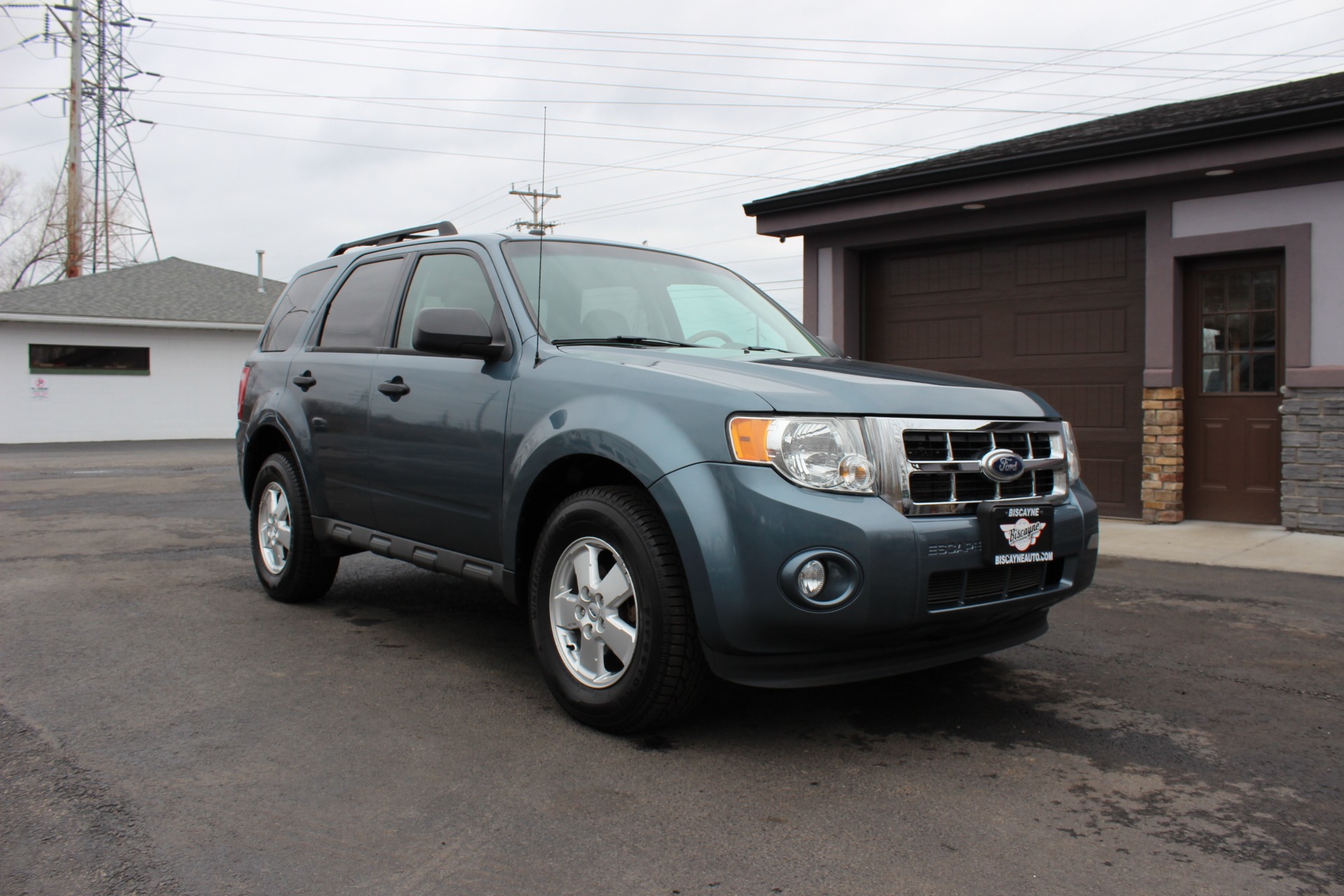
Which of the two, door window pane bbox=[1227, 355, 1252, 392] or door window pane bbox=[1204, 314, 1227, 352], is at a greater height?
door window pane bbox=[1204, 314, 1227, 352]

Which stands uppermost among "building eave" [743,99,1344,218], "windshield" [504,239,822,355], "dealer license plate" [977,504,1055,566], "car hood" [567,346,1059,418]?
"building eave" [743,99,1344,218]

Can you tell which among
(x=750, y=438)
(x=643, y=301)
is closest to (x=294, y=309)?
(x=643, y=301)

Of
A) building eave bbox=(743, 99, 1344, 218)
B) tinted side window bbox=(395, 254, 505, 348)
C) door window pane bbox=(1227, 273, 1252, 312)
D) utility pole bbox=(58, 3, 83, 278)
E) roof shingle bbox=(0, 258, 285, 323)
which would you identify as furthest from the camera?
utility pole bbox=(58, 3, 83, 278)

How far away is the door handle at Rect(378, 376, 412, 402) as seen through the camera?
4656 millimetres

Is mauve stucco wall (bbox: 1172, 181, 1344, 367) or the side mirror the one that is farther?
mauve stucco wall (bbox: 1172, 181, 1344, 367)

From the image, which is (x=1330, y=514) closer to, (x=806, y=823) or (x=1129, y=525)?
(x=1129, y=525)

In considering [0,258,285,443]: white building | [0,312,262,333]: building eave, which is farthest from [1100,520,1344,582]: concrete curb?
[0,258,285,443]: white building

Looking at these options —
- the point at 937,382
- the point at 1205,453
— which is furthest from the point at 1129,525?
the point at 937,382

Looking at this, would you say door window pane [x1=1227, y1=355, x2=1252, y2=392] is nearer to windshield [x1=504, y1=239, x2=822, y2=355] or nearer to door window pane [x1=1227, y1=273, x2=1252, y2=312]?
door window pane [x1=1227, y1=273, x2=1252, y2=312]

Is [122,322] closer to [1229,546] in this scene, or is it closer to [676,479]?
[1229,546]

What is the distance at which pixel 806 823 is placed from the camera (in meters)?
2.91

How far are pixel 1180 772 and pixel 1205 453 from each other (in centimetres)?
695

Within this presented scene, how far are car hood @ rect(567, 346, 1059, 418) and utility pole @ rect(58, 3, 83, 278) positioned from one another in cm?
3473

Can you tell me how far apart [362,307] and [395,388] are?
2.69ft
